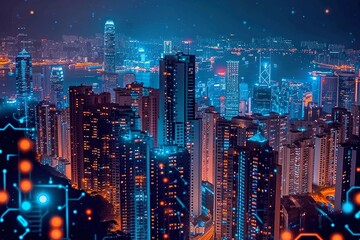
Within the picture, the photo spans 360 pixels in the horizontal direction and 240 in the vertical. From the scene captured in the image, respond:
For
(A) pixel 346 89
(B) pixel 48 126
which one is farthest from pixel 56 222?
(A) pixel 346 89

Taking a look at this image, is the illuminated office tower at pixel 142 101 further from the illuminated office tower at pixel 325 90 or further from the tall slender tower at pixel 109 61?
the illuminated office tower at pixel 325 90

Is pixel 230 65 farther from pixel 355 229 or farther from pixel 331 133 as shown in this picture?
pixel 355 229

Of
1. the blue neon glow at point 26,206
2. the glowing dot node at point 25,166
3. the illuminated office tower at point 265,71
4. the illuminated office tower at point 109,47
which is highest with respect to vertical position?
the illuminated office tower at point 109,47

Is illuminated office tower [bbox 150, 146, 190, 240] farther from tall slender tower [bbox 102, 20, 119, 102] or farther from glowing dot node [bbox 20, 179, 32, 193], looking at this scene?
glowing dot node [bbox 20, 179, 32, 193]

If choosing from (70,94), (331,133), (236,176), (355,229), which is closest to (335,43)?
(331,133)

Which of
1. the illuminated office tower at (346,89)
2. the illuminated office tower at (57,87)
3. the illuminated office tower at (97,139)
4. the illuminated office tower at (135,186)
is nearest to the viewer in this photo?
the illuminated office tower at (135,186)

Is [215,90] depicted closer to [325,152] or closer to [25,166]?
[325,152]

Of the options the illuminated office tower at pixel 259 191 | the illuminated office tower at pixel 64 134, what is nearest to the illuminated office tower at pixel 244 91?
the illuminated office tower at pixel 64 134
